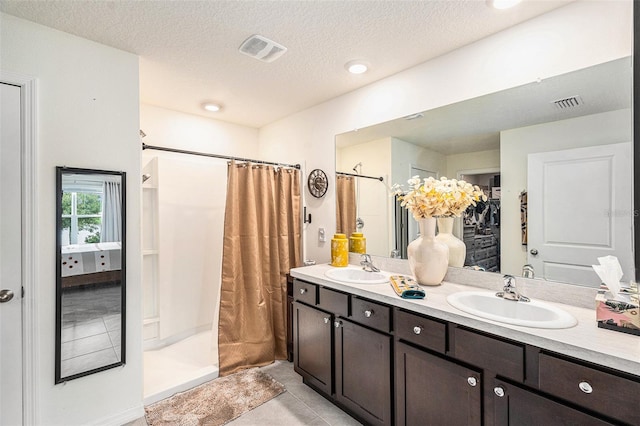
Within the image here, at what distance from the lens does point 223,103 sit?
287 centimetres

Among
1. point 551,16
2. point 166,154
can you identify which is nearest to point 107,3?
point 166,154

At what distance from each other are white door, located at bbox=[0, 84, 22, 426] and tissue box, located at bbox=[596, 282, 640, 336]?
9.36ft

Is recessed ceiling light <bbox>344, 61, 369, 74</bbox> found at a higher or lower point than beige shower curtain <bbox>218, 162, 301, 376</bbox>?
higher

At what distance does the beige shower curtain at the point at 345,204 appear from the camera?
2.66m

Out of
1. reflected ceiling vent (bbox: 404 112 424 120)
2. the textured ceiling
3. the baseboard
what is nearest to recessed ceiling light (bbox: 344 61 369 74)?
the textured ceiling

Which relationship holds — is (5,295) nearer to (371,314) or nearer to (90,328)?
(90,328)

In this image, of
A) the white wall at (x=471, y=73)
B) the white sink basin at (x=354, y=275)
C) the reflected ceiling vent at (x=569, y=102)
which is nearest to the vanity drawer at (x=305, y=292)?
the white sink basin at (x=354, y=275)

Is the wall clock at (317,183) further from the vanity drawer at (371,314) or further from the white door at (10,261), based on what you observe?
the white door at (10,261)

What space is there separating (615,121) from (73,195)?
2.97m

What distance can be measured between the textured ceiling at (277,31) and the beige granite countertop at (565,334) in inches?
61.4

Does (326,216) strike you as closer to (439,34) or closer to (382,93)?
(382,93)

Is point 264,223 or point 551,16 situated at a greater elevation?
point 551,16

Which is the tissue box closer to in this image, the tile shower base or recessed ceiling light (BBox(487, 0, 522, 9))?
recessed ceiling light (BBox(487, 0, 522, 9))

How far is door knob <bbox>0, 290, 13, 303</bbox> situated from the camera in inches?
62.1
